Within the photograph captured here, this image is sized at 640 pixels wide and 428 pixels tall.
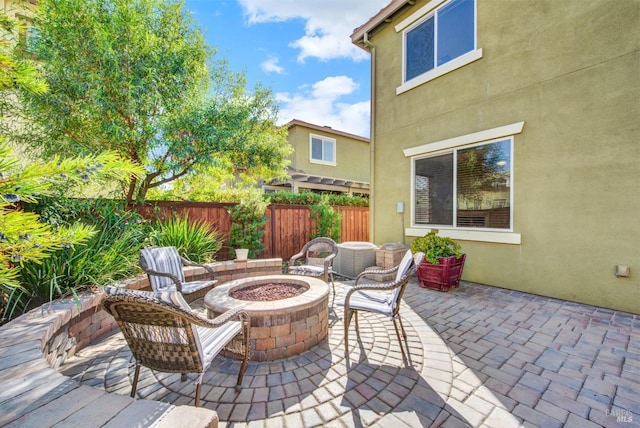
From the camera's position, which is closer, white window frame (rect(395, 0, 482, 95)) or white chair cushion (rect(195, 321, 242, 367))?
white chair cushion (rect(195, 321, 242, 367))

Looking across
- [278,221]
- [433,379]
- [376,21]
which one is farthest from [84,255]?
[376,21]

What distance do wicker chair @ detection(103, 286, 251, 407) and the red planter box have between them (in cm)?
418

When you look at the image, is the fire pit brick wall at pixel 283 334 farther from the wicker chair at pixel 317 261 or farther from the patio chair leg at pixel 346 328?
the wicker chair at pixel 317 261

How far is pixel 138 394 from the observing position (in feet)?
7.38

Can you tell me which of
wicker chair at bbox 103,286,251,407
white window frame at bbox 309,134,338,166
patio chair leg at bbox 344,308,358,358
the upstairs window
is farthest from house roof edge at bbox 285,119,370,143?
wicker chair at bbox 103,286,251,407

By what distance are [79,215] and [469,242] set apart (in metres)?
7.22

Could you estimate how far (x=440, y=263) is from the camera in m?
5.09

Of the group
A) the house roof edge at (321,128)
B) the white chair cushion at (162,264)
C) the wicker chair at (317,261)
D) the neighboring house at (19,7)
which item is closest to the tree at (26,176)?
the neighboring house at (19,7)

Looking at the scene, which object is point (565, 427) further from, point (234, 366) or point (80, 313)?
point (80, 313)

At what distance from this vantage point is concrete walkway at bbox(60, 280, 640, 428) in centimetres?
203

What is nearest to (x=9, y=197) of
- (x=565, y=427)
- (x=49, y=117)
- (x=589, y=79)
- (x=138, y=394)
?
(x=138, y=394)

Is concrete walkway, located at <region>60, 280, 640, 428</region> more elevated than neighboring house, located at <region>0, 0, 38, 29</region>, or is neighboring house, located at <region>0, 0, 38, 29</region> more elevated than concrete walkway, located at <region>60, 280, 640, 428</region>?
neighboring house, located at <region>0, 0, 38, 29</region>

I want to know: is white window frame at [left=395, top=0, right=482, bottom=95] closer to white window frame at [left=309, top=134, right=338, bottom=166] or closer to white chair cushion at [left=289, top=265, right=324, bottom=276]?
white chair cushion at [left=289, top=265, right=324, bottom=276]

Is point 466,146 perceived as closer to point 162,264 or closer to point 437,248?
point 437,248
